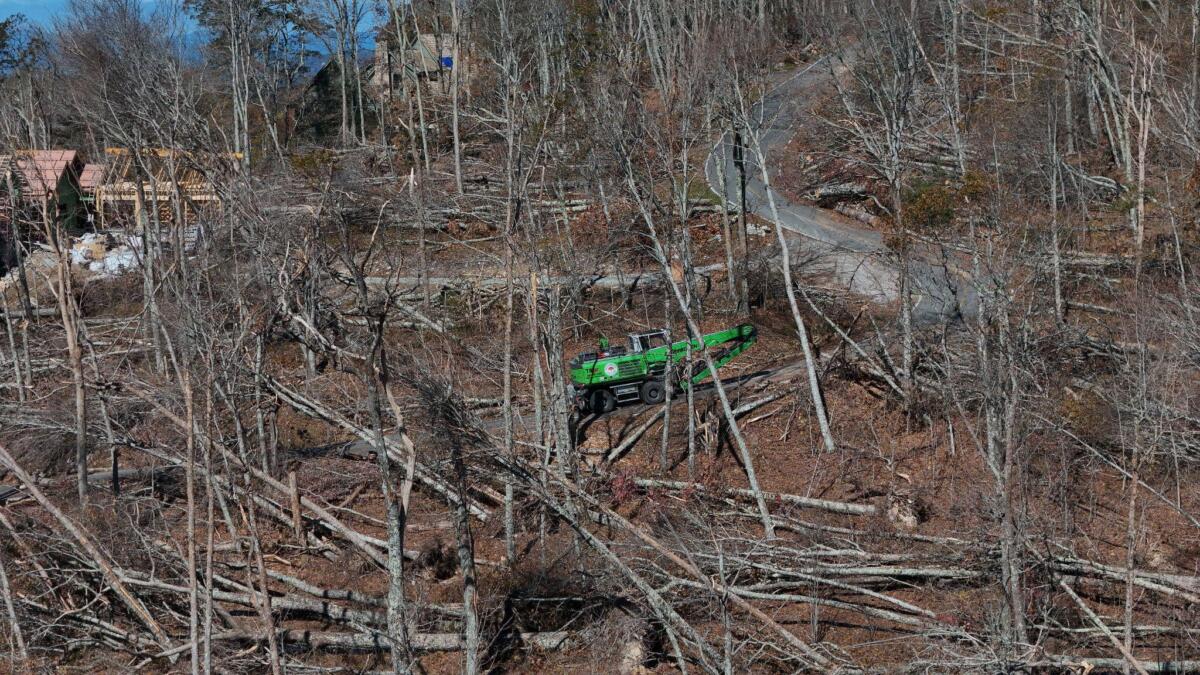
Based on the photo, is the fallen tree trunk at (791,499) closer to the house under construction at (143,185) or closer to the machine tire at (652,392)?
the machine tire at (652,392)

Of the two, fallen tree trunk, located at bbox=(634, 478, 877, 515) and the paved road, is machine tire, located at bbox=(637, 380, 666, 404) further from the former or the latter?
the paved road

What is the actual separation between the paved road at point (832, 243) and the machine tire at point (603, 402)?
6075 millimetres

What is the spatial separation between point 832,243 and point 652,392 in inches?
441

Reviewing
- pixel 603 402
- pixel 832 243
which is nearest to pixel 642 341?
pixel 603 402

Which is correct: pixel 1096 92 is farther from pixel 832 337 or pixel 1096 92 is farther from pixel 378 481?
pixel 378 481

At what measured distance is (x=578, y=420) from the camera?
2534cm

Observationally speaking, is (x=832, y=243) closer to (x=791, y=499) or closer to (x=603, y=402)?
(x=603, y=402)

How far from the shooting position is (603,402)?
2584 centimetres

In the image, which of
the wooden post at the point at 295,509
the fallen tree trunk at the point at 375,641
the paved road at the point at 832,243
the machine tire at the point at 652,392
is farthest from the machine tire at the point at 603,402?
the fallen tree trunk at the point at 375,641

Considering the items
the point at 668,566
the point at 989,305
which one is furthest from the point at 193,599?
the point at 989,305

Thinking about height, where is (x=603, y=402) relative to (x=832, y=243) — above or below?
below

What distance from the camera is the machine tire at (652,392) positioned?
25734 mm

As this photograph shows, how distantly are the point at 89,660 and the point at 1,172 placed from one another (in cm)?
1556

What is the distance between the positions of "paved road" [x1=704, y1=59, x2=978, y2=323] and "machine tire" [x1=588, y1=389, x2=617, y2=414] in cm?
607
